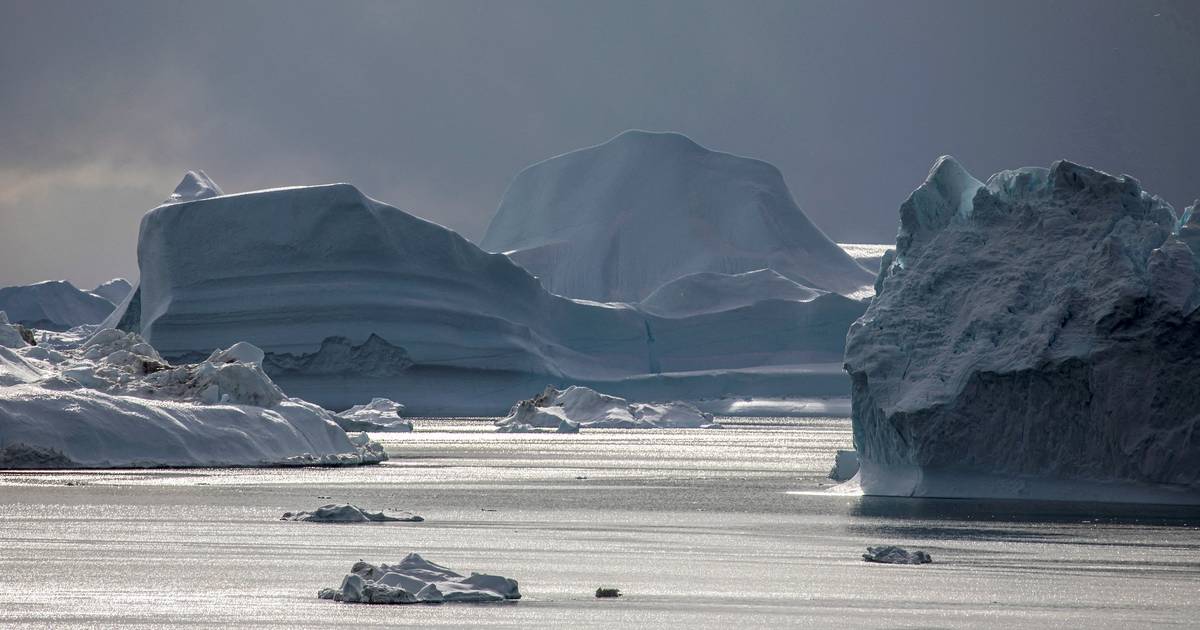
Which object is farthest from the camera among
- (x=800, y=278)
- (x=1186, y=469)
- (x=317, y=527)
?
(x=800, y=278)

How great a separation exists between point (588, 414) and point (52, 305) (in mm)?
70824

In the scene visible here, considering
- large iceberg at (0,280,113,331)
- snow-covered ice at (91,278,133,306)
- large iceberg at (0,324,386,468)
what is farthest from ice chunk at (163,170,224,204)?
snow-covered ice at (91,278,133,306)

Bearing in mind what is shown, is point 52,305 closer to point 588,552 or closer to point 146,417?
point 146,417

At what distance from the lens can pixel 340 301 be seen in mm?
68250

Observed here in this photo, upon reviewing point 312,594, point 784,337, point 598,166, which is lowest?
point 312,594

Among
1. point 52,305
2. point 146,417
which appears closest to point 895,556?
point 146,417

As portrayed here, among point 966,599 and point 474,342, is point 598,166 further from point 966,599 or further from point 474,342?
point 966,599

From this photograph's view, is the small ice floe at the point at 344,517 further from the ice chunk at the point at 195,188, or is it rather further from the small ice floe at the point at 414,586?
the ice chunk at the point at 195,188

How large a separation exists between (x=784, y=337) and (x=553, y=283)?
20894 mm

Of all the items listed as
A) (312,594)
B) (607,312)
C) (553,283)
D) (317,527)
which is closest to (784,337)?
(607,312)

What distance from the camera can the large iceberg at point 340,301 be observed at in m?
67.0

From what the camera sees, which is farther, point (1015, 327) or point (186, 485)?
point (186, 485)

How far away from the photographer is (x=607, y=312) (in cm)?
8894

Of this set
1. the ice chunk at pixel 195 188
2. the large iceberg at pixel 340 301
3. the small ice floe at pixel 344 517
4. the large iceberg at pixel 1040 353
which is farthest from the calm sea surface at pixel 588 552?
the ice chunk at pixel 195 188
